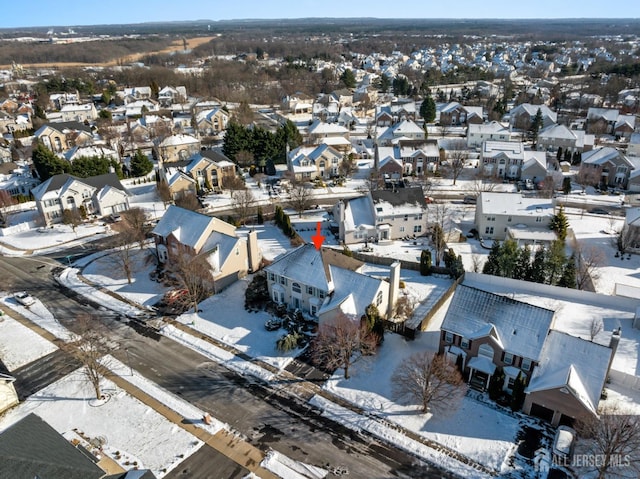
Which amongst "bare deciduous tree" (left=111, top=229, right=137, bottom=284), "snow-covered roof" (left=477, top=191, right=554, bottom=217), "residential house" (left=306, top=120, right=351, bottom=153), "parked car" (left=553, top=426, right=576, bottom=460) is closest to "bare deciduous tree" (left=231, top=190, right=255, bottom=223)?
"bare deciduous tree" (left=111, top=229, right=137, bottom=284)

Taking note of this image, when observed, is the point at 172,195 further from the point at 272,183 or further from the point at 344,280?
the point at 344,280

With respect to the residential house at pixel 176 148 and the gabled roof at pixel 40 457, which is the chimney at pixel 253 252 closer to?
the gabled roof at pixel 40 457

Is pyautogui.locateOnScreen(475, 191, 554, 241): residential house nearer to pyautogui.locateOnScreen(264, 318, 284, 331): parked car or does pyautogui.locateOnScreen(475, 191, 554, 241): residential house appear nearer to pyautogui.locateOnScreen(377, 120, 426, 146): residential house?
pyautogui.locateOnScreen(264, 318, 284, 331): parked car

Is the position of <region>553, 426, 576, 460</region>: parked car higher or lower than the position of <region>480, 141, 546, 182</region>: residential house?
lower

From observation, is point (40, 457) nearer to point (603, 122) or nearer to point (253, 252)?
point (253, 252)

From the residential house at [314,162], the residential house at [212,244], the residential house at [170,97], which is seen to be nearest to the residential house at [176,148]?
the residential house at [314,162]

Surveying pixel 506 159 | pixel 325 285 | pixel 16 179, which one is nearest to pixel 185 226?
pixel 325 285
